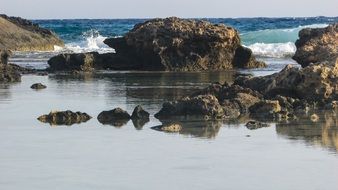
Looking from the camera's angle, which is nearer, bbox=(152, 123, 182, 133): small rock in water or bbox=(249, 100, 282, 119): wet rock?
bbox=(152, 123, 182, 133): small rock in water

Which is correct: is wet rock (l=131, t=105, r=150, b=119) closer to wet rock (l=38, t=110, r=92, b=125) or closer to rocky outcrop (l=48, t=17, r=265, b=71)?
wet rock (l=38, t=110, r=92, b=125)

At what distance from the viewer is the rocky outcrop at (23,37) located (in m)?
40.0

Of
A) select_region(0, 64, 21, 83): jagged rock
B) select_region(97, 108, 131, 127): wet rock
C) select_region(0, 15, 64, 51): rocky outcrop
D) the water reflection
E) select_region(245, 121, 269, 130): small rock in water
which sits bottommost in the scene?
the water reflection

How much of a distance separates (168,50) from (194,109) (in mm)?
13161

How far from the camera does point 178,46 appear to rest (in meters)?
25.8

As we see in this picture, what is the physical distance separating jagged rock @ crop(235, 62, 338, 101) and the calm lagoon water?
1352mm

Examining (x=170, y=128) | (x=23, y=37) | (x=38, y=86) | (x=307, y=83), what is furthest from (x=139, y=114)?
(x=23, y=37)

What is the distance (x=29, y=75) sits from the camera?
2236 cm

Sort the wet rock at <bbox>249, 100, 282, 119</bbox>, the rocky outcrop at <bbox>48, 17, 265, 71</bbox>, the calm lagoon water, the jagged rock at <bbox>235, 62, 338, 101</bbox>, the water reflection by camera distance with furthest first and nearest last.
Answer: the rocky outcrop at <bbox>48, 17, 265, 71</bbox>, the jagged rock at <bbox>235, 62, 338, 101</bbox>, the wet rock at <bbox>249, 100, 282, 119</bbox>, the water reflection, the calm lagoon water

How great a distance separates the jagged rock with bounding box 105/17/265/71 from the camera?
84.3 feet

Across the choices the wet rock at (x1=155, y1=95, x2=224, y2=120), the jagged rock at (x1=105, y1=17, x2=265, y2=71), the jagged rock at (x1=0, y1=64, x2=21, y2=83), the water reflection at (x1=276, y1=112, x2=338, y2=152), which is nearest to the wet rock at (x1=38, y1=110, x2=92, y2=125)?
the wet rock at (x1=155, y1=95, x2=224, y2=120)

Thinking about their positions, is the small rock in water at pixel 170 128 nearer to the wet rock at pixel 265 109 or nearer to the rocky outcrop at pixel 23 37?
the wet rock at pixel 265 109

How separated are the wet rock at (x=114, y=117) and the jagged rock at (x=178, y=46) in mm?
12869

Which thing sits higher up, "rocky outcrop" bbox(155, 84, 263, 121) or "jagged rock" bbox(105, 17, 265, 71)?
"jagged rock" bbox(105, 17, 265, 71)
